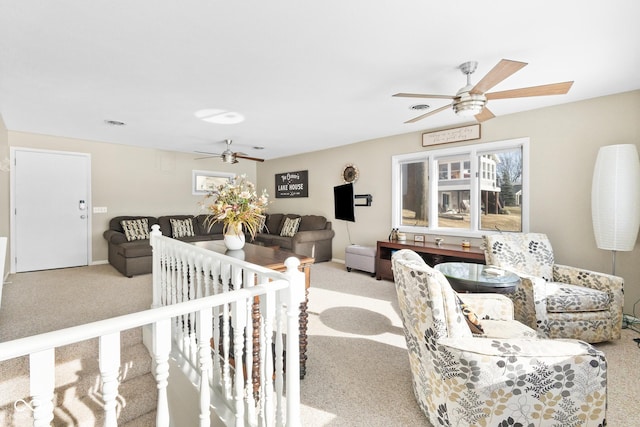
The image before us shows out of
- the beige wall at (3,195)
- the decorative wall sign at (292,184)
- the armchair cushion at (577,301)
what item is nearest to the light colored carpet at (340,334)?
the armchair cushion at (577,301)

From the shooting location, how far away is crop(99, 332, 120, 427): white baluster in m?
0.79

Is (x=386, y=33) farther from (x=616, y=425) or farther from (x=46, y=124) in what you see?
(x=46, y=124)

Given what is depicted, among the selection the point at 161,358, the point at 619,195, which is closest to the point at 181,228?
the point at 161,358

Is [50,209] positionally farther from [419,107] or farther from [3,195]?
[419,107]

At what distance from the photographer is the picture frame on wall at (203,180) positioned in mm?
6654

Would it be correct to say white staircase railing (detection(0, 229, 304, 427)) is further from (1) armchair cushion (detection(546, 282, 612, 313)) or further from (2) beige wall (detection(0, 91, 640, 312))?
(2) beige wall (detection(0, 91, 640, 312))

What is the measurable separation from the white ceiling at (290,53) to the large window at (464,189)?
69 centimetres

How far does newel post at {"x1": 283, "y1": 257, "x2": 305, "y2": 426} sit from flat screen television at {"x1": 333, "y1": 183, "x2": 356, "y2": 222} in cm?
385

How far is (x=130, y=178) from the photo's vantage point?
573 cm

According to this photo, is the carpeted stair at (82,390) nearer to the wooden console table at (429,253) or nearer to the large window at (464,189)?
the wooden console table at (429,253)

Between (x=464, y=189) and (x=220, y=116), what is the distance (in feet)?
11.8

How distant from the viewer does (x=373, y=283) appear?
4.42 metres

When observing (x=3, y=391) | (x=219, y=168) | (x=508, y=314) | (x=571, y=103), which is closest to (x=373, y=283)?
(x=508, y=314)

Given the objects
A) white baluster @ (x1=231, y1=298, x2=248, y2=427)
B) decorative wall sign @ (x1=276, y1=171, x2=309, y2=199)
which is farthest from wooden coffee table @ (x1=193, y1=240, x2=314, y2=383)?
decorative wall sign @ (x1=276, y1=171, x2=309, y2=199)
